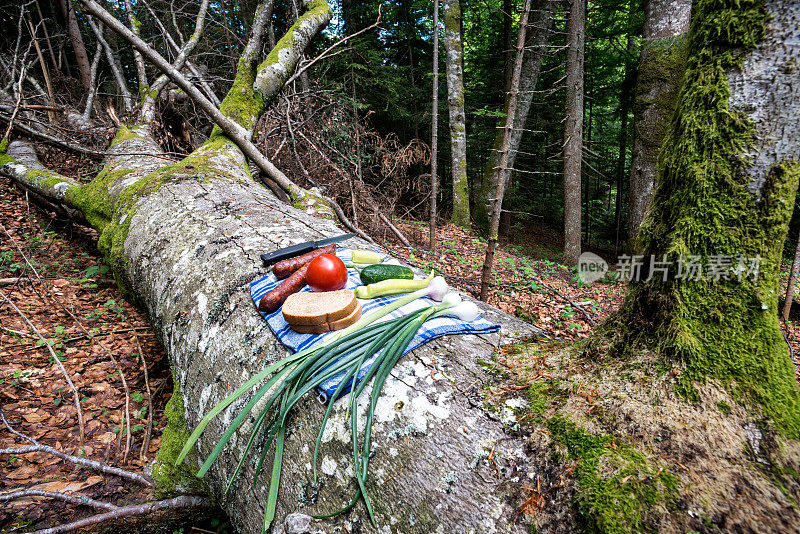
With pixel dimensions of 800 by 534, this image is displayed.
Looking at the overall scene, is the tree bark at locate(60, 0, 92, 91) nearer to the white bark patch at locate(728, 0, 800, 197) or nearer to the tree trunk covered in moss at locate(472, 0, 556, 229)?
the tree trunk covered in moss at locate(472, 0, 556, 229)

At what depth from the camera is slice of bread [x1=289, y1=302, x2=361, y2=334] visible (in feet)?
4.57

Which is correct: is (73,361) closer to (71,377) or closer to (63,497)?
→ (71,377)

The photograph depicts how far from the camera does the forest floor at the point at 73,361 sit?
172 cm

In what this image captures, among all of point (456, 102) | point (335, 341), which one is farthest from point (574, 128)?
point (335, 341)

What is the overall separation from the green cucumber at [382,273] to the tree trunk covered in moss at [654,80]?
551 cm

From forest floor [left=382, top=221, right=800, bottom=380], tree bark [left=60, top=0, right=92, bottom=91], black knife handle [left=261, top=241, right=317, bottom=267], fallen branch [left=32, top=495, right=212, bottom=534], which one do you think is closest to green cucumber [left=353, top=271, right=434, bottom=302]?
black knife handle [left=261, top=241, right=317, bottom=267]

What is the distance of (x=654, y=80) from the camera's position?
5.67m

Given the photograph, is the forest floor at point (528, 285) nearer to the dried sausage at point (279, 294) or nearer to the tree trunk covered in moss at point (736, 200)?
the dried sausage at point (279, 294)

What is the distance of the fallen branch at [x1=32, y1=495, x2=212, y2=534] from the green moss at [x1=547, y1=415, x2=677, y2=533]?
1.61 meters

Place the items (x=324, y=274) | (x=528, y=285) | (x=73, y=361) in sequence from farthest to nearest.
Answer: (x=528, y=285) < (x=73, y=361) < (x=324, y=274)

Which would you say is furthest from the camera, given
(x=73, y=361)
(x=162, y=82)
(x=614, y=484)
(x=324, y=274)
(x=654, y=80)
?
(x=654, y=80)

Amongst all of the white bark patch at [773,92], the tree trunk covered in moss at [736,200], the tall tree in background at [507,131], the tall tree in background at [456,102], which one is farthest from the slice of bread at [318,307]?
the tall tree in background at [456,102]

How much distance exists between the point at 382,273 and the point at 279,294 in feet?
1.63

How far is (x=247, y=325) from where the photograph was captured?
5.34 ft
